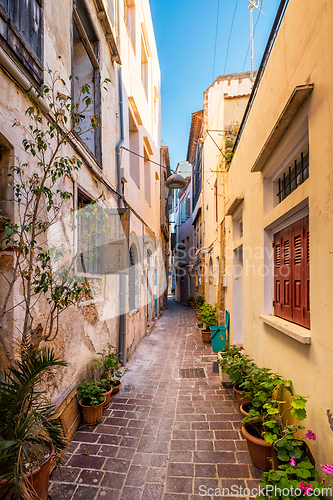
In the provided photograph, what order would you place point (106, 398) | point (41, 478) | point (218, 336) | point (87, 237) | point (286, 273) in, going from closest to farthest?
point (41, 478) < point (286, 273) < point (106, 398) < point (87, 237) < point (218, 336)

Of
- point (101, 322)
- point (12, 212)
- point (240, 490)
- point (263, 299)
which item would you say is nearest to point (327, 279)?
point (263, 299)

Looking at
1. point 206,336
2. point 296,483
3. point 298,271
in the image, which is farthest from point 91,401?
point 206,336

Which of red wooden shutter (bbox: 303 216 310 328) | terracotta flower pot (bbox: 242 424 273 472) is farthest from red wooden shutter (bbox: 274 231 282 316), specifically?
terracotta flower pot (bbox: 242 424 273 472)

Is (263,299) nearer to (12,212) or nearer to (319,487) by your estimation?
(319,487)

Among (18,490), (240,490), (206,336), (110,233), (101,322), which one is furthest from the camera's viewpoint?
(206,336)

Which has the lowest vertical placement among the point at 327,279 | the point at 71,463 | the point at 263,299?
the point at 71,463

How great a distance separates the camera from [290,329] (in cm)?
264

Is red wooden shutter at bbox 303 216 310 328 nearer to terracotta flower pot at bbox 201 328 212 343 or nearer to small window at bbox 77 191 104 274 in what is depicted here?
small window at bbox 77 191 104 274

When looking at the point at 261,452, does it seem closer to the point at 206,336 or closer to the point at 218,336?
the point at 218,336

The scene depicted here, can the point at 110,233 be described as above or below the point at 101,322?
above

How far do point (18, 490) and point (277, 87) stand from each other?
420 cm

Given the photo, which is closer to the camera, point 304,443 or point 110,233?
point 304,443

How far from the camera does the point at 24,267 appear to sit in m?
2.48

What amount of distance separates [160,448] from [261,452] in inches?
43.9
